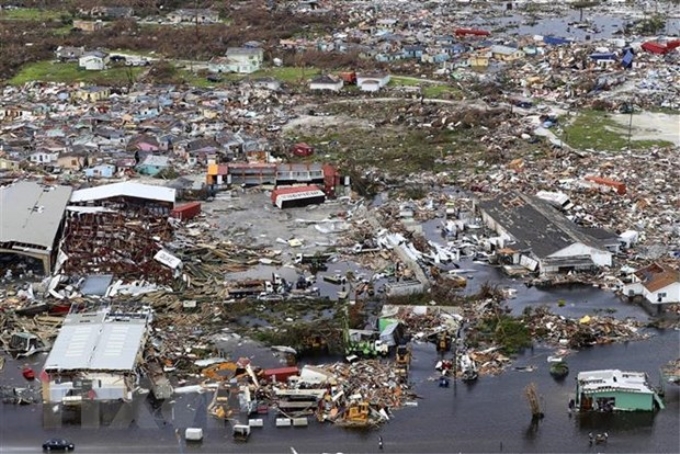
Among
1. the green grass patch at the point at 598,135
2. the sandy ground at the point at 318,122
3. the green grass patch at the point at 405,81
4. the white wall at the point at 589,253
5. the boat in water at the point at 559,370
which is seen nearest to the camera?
the boat in water at the point at 559,370

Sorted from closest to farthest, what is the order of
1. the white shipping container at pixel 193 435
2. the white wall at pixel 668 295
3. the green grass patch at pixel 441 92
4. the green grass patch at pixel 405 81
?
the white shipping container at pixel 193 435, the white wall at pixel 668 295, the green grass patch at pixel 441 92, the green grass patch at pixel 405 81

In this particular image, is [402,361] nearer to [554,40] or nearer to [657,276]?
[657,276]

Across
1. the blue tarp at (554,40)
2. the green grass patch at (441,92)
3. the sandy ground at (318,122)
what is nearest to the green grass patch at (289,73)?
the green grass patch at (441,92)

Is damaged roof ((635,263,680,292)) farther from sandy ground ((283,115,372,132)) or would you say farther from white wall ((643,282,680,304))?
sandy ground ((283,115,372,132))

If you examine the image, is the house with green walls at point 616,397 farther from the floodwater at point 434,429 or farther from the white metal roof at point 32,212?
the white metal roof at point 32,212

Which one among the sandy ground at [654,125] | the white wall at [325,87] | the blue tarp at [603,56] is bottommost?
the white wall at [325,87]

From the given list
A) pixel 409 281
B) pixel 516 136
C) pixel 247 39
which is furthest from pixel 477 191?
pixel 247 39

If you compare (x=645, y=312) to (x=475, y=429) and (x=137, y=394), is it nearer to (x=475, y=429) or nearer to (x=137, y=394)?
(x=475, y=429)
